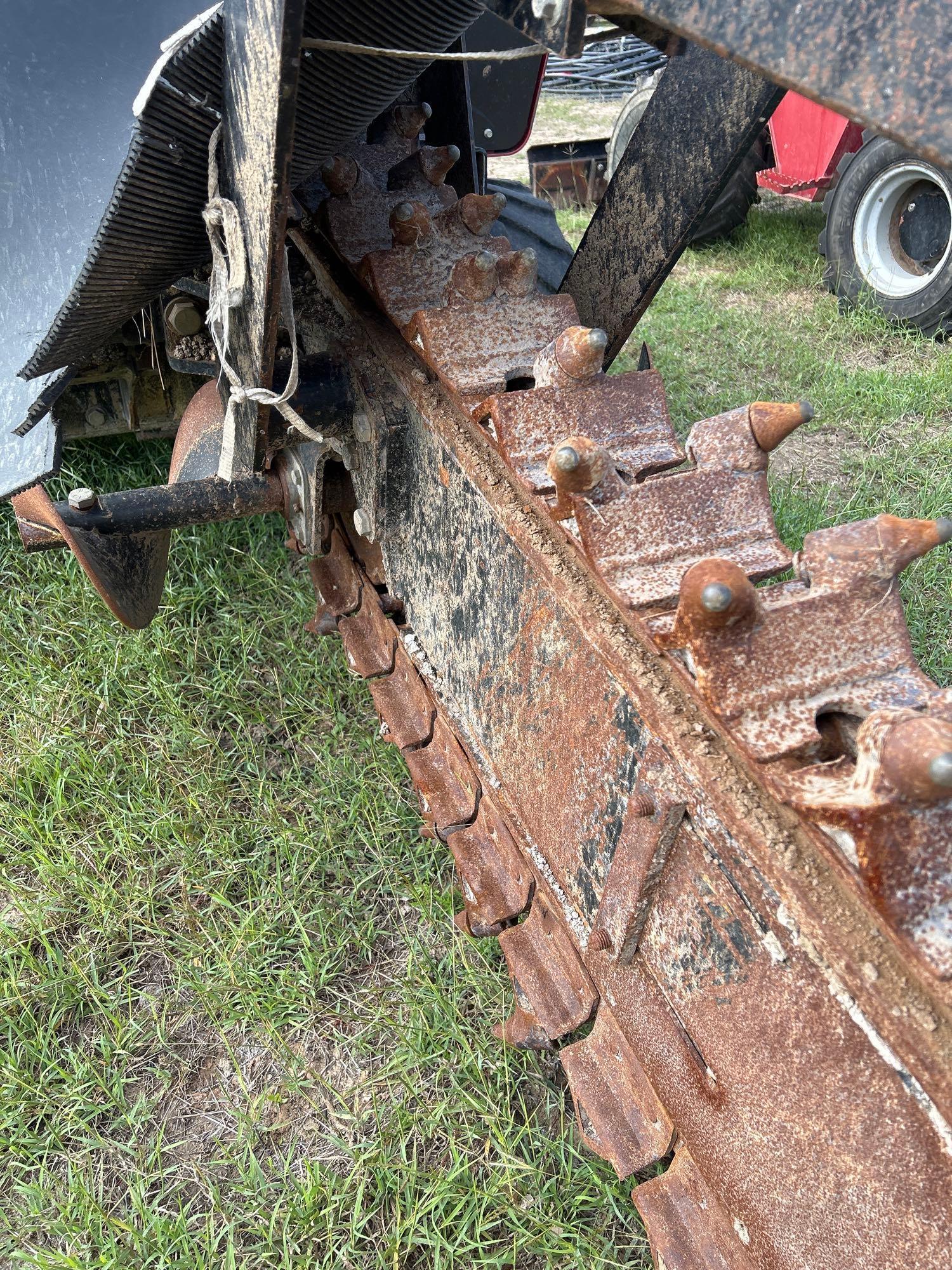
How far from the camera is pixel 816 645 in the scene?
1.02 m

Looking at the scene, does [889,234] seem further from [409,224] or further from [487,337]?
[487,337]

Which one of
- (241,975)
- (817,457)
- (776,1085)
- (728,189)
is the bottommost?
(241,975)

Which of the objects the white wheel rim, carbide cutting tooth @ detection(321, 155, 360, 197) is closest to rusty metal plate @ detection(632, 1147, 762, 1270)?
carbide cutting tooth @ detection(321, 155, 360, 197)

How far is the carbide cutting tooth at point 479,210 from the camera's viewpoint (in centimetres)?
168

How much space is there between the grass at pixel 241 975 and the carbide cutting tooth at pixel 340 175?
111 cm

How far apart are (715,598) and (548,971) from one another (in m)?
0.85

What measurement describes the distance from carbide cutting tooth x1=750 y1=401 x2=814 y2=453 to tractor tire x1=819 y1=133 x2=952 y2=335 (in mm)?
3551

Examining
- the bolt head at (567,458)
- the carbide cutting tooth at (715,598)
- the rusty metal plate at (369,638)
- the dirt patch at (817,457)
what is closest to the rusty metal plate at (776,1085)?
the carbide cutting tooth at (715,598)

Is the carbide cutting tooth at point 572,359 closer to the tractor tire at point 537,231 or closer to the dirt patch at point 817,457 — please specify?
the tractor tire at point 537,231

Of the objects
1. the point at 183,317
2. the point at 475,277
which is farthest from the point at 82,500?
the point at 475,277

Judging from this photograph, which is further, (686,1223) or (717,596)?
(686,1223)

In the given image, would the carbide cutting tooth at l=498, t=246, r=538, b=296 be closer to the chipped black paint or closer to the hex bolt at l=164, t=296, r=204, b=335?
the chipped black paint

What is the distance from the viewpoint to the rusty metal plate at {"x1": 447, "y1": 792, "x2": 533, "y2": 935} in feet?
5.38

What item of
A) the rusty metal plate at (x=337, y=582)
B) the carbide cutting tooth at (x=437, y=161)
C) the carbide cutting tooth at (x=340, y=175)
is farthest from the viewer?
the rusty metal plate at (x=337, y=582)
